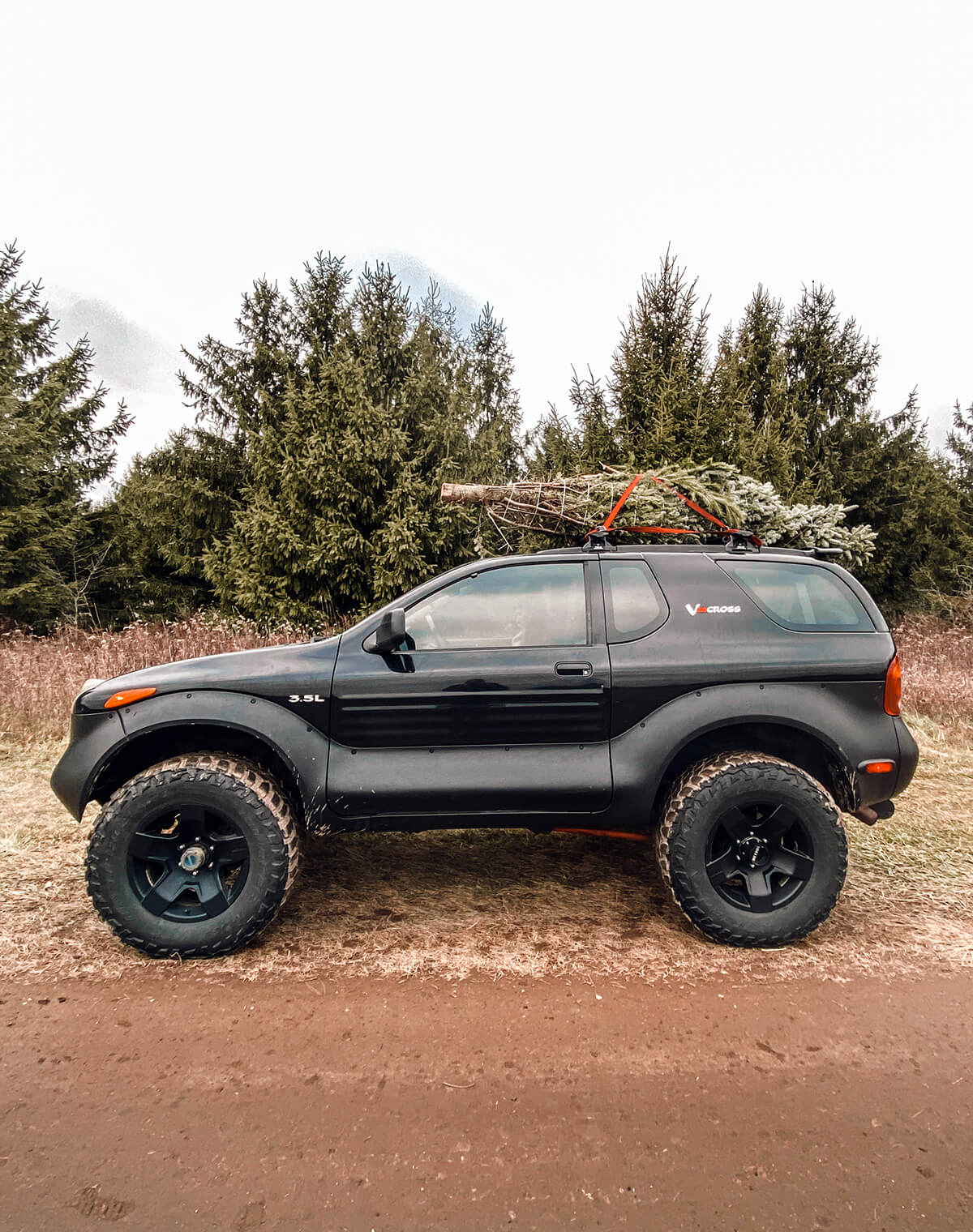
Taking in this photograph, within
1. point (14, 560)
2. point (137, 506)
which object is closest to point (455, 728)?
point (14, 560)

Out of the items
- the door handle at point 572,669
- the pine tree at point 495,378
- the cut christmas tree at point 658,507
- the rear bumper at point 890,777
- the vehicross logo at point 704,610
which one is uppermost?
the pine tree at point 495,378

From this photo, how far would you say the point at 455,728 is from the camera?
323 cm

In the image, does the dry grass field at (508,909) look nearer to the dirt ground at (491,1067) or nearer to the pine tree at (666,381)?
the dirt ground at (491,1067)

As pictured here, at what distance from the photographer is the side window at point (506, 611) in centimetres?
339

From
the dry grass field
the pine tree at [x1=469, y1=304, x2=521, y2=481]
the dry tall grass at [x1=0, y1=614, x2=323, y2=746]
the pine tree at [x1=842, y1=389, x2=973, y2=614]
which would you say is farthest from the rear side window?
the pine tree at [x1=469, y1=304, x2=521, y2=481]

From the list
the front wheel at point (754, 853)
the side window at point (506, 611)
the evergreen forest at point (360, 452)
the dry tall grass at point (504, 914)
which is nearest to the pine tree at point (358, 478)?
the evergreen forest at point (360, 452)

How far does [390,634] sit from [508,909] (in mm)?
1579

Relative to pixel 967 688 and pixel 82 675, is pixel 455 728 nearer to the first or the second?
pixel 82 675

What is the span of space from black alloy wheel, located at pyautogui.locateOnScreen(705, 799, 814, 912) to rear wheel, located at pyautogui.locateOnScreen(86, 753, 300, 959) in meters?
1.92

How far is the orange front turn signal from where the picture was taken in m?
3.20

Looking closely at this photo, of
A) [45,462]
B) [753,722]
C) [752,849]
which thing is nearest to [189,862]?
[752,849]

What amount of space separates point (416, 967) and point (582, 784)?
1058 mm

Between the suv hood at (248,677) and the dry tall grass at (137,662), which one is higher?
the suv hood at (248,677)

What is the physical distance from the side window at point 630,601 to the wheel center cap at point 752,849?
1028 mm
